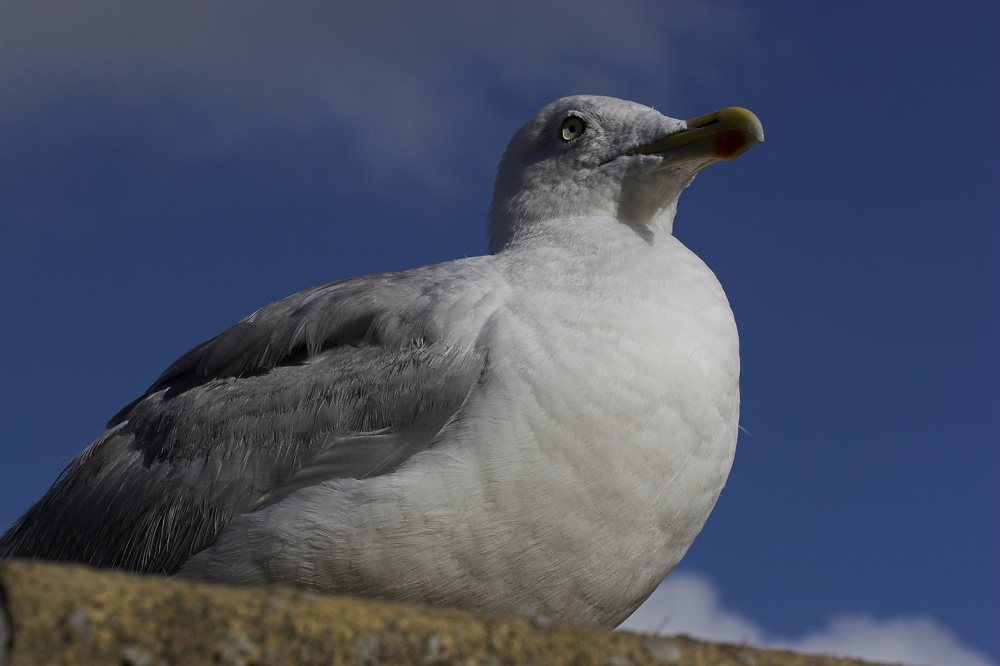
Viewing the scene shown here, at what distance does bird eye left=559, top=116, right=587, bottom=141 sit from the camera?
21.9ft

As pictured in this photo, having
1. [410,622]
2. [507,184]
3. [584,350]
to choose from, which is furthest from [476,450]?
[507,184]

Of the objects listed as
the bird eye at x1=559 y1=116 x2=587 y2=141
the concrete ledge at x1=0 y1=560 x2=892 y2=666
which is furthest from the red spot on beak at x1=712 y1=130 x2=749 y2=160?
the concrete ledge at x1=0 y1=560 x2=892 y2=666

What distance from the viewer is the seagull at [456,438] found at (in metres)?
4.59

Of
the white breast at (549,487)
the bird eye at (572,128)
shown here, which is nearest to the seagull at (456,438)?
the white breast at (549,487)

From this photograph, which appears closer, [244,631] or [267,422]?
[244,631]

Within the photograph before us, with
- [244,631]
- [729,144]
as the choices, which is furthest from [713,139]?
[244,631]

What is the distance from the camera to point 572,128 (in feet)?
22.2

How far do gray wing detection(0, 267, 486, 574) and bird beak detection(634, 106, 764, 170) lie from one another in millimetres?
1817

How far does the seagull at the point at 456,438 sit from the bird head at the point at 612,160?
0.04 metres

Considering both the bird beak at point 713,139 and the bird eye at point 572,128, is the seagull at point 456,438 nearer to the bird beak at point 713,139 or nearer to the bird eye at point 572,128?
the bird beak at point 713,139

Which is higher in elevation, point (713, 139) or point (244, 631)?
point (713, 139)

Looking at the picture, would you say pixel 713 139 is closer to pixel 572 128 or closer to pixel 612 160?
pixel 612 160

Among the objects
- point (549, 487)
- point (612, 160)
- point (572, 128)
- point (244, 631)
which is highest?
point (572, 128)

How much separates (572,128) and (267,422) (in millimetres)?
3027
